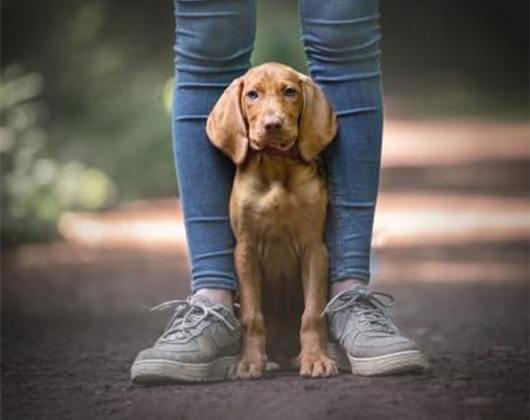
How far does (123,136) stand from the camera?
29.0 feet

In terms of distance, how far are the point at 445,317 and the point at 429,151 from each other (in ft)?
27.4

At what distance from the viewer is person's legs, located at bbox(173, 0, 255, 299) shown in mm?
3436

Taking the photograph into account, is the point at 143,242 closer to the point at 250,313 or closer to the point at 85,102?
the point at 85,102

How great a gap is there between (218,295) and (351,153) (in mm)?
477

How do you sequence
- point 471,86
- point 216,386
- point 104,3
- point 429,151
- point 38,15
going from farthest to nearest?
1. point 471,86
2. point 429,151
3. point 104,3
4. point 38,15
5. point 216,386

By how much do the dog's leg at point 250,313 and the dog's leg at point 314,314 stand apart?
0.34ft

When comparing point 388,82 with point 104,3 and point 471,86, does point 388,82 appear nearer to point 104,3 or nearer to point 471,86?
point 471,86

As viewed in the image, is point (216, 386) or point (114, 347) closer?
point (216, 386)

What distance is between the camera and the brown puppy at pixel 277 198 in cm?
328

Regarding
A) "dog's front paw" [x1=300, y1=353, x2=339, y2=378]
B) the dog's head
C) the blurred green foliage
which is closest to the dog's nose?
the dog's head

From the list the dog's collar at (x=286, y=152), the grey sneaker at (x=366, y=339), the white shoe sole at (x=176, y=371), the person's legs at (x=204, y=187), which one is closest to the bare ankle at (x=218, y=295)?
the person's legs at (x=204, y=187)

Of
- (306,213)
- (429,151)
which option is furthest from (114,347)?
(429,151)

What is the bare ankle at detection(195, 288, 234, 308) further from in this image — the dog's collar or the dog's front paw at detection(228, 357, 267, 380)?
the dog's collar

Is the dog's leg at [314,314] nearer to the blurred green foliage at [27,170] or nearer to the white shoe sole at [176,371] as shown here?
the white shoe sole at [176,371]
